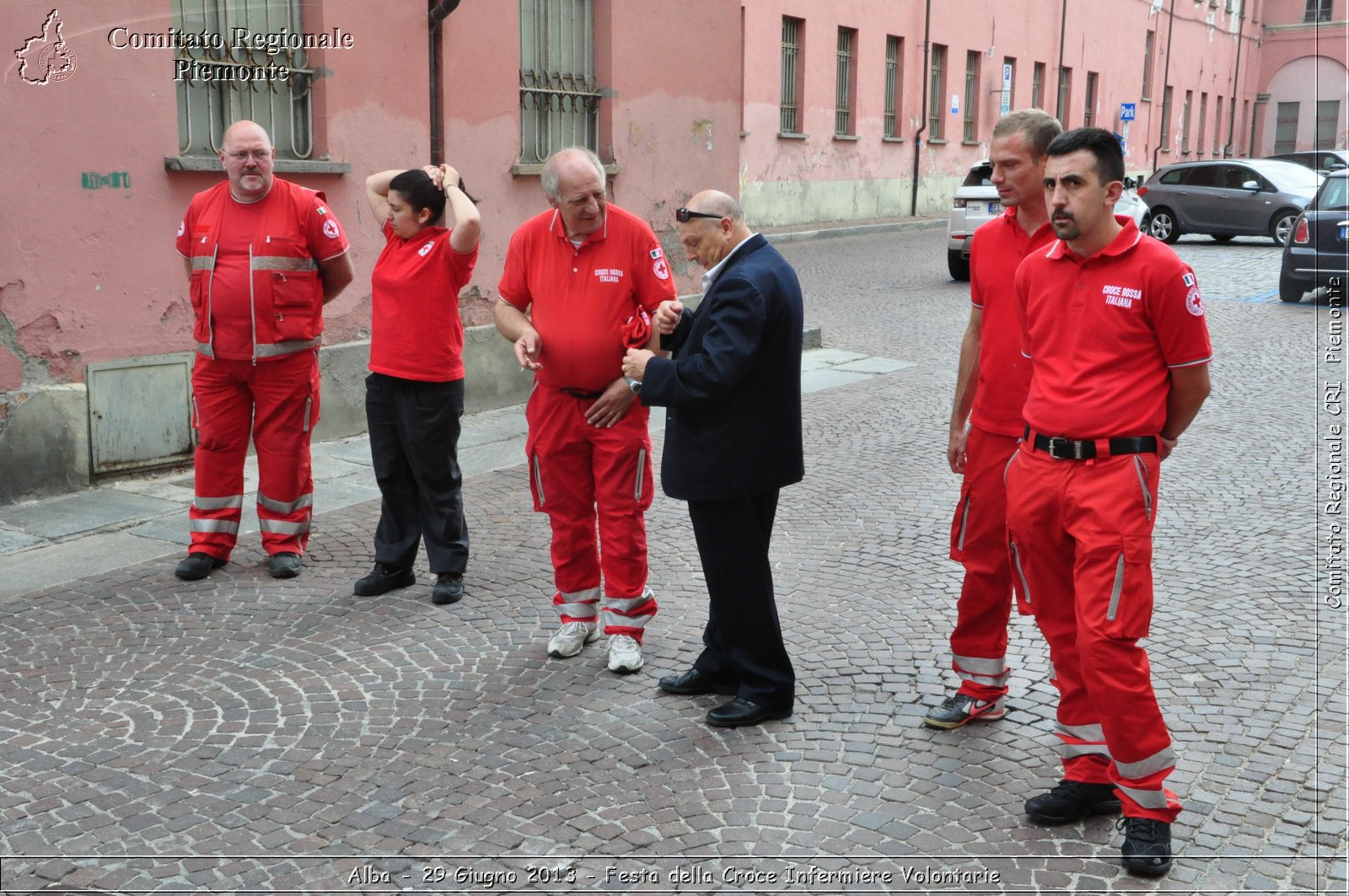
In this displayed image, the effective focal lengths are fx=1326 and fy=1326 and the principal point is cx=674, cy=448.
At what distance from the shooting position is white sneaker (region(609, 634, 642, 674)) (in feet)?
16.1

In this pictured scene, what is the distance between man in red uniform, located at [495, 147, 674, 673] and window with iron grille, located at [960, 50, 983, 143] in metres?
29.4

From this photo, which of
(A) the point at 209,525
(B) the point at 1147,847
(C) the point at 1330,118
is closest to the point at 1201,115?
(C) the point at 1330,118

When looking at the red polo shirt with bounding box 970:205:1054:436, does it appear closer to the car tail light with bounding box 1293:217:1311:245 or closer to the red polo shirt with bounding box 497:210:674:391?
the red polo shirt with bounding box 497:210:674:391

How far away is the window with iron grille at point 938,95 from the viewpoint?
102 ft

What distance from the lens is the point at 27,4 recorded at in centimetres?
690

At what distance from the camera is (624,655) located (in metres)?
4.91

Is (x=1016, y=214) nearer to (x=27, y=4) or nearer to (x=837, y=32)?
(x=27, y=4)

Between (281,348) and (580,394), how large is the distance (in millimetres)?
1942

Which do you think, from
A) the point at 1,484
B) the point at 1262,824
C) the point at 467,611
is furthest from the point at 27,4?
the point at 1262,824

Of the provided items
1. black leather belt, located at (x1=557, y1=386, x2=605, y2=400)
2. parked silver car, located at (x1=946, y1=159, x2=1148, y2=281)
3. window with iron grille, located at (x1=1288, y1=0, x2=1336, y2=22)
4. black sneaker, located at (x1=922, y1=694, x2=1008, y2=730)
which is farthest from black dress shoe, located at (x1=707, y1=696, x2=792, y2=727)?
window with iron grille, located at (x1=1288, y1=0, x2=1336, y2=22)

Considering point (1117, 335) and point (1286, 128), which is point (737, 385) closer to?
point (1117, 335)

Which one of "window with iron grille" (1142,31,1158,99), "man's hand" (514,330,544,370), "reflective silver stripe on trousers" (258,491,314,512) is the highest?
"window with iron grille" (1142,31,1158,99)

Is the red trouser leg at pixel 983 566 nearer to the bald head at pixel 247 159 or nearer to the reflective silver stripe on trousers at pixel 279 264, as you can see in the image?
the reflective silver stripe on trousers at pixel 279 264

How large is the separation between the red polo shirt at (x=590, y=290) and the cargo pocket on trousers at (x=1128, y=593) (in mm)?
1982
